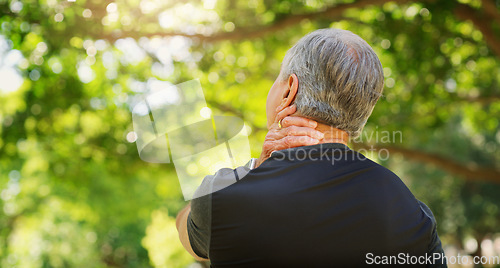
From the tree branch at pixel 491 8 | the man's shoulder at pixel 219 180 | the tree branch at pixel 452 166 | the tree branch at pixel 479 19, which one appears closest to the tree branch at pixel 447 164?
the tree branch at pixel 452 166

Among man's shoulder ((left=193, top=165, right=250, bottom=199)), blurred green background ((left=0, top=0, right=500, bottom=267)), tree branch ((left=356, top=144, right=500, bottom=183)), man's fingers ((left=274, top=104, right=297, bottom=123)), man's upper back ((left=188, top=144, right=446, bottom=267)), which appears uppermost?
man's fingers ((left=274, top=104, right=297, bottom=123))

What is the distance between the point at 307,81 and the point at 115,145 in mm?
8276

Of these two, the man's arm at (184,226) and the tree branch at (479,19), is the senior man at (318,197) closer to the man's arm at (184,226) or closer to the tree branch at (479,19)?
the man's arm at (184,226)

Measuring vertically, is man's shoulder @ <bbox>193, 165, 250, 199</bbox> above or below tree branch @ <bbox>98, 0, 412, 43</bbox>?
above

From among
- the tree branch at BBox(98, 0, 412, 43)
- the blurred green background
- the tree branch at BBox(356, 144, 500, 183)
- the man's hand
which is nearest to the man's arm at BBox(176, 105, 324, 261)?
the man's hand

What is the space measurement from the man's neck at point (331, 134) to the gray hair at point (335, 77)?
0.06 feet

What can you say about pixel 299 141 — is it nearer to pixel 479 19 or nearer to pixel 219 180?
pixel 219 180

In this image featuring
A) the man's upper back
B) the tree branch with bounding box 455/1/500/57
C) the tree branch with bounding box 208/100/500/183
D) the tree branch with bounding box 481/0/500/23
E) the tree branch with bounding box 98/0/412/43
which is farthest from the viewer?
the tree branch with bounding box 208/100/500/183

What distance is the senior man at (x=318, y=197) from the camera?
131 cm

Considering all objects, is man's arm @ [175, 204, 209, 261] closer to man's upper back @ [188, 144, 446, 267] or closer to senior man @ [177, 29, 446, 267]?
senior man @ [177, 29, 446, 267]

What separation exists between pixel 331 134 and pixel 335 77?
0.21 meters

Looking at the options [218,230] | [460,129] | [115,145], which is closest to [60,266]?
[115,145]

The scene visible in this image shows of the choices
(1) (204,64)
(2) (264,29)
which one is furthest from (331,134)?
(1) (204,64)

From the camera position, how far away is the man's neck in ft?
4.94
